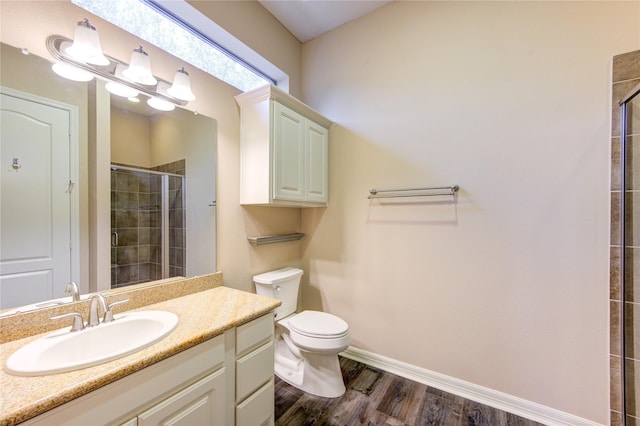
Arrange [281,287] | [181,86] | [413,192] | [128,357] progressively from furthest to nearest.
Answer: [281,287] → [413,192] → [181,86] → [128,357]

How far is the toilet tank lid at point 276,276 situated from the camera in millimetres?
1999

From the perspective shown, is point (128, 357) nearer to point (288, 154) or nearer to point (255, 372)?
point (255, 372)

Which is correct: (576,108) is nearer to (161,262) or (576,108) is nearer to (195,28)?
(195,28)

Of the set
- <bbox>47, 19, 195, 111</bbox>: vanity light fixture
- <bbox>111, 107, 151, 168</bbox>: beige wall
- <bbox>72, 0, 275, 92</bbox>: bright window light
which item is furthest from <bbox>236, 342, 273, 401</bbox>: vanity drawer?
<bbox>72, 0, 275, 92</bbox>: bright window light

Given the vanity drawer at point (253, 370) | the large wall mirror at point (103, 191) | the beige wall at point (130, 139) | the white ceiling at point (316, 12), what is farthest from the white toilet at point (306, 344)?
the white ceiling at point (316, 12)

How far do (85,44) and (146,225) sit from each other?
892mm

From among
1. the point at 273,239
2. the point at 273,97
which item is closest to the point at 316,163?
the point at 273,97

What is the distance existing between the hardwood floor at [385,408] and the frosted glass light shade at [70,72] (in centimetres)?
211

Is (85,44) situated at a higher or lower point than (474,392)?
higher

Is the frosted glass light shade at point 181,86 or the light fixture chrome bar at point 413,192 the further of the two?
the light fixture chrome bar at point 413,192

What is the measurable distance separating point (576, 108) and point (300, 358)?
2382 mm

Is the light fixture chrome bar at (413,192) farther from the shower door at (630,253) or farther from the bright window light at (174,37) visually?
the bright window light at (174,37)

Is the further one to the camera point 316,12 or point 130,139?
point 316,12

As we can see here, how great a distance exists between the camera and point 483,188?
174 centimetres
